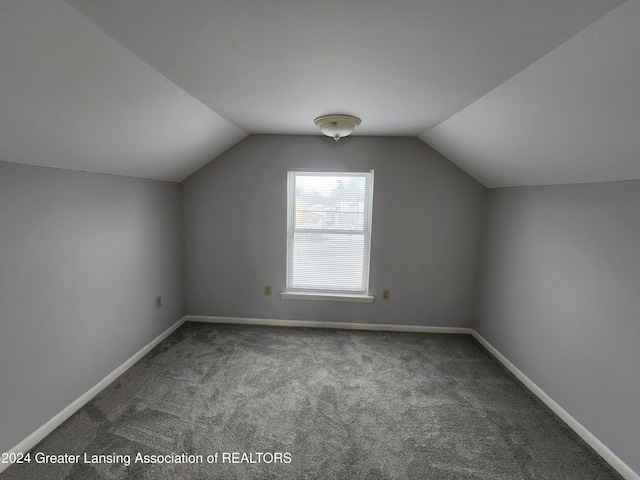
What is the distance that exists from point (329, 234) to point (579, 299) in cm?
212

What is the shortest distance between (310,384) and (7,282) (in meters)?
1.98

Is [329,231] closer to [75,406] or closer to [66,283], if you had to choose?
[66,283]

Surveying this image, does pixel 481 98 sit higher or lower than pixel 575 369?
higher

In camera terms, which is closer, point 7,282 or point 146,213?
point 7,282

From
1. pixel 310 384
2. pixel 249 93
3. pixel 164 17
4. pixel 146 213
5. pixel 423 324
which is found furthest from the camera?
pixel 423 324

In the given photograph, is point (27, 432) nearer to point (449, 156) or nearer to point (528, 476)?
point (528, 476)

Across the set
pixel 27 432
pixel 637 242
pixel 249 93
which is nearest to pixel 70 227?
pixel 27 432

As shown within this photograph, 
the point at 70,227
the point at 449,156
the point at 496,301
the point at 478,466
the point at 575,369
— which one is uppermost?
the point at 449,156

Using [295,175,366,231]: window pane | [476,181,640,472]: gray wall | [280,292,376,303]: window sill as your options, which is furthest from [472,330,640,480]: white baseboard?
[295,175,366,231]: window pane

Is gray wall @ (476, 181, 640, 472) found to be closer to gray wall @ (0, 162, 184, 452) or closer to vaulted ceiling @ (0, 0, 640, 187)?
vaulted ceiling @ (0, 0, 640, 187)

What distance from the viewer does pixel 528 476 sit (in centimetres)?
153

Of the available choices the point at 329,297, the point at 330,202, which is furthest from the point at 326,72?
the point at 329,297

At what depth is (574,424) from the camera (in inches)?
72.7

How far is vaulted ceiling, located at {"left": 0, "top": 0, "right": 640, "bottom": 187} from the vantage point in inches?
39.1
